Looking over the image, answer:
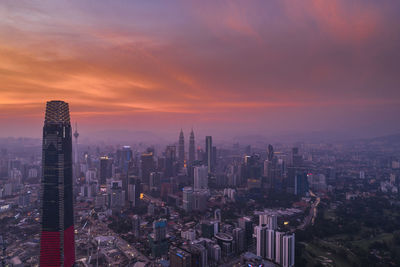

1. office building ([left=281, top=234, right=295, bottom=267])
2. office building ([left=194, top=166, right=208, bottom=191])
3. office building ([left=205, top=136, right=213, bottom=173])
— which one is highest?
office building ([left=205, top=136, right=213, bottom=173])

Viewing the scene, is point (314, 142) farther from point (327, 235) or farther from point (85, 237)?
point (85, 237)

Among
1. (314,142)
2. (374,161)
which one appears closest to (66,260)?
(374,161)

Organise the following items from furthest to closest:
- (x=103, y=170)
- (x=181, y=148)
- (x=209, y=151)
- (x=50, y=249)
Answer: (x=181, y=148)
(x=209, y=151)
(x=103, y=170)
(x=50, y=249)

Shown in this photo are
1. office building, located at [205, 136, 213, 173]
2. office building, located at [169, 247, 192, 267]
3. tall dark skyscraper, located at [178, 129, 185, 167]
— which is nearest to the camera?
office building, located at [169, 247, 192, 267]

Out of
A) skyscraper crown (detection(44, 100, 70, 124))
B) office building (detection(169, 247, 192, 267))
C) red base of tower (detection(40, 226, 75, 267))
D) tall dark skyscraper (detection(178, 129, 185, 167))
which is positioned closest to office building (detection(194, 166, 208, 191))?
tall dark skyscraper (detection(178, 129, 185, 167))

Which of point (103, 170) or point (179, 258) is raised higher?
point (103, 170)

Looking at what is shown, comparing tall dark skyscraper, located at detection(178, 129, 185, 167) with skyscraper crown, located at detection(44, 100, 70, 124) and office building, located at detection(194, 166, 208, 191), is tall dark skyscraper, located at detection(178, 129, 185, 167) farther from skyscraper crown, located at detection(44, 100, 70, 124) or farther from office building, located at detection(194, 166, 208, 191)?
skyscraper crown, located at detection(44, 100, 70, 124)

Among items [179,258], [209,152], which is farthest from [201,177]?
[179,258]

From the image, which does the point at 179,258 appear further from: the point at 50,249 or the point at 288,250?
the point at 50,249
